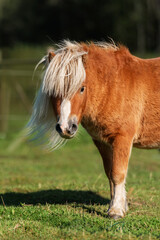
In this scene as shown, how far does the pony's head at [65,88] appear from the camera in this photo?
4531 millimetres

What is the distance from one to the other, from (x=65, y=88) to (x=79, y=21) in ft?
141

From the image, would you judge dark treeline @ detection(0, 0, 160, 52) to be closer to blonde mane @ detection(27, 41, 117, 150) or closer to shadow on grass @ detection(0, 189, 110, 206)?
shadow on grass @ detection(0, 189, 110, 206)

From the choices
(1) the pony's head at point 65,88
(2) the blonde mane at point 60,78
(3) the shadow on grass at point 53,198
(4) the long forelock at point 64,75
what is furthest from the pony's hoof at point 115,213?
(4) the long forelock at point 64,75

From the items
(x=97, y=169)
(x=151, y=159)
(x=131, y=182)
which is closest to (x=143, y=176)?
(x=131, y=182)

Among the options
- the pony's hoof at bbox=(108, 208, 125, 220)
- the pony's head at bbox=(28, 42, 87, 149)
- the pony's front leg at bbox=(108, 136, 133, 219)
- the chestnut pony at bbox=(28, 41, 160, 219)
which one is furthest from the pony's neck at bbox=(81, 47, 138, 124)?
the pony's hoof at bbox=(108, 208, 125, 220)

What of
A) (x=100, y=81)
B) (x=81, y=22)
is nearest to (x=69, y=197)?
(x=100, y=81)

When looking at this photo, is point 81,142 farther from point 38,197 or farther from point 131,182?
point 38,197

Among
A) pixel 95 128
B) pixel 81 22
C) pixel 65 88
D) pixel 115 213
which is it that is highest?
pixel 81 22

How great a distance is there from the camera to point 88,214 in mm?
4980

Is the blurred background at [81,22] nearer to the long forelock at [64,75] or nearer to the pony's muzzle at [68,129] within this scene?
the long forelock at [64,75]

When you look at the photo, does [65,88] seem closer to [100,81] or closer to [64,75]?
[64,75]

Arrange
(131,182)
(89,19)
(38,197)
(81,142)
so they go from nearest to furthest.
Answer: (38,197) < (131,182) < (81,142) < (89,19)

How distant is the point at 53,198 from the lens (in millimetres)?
6191

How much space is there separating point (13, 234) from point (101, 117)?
1668mm
